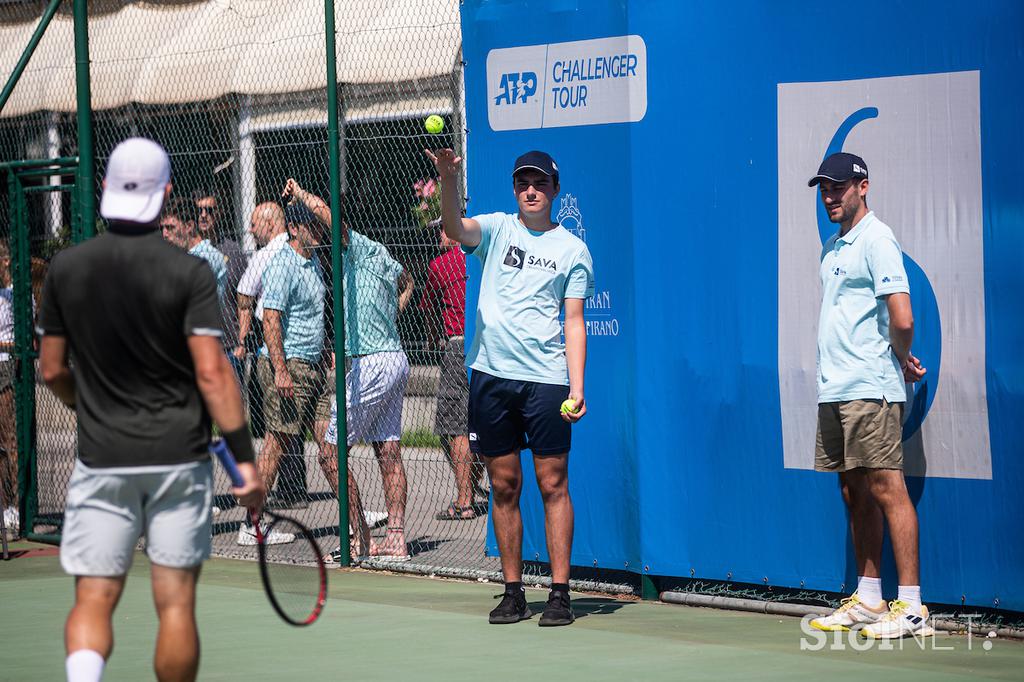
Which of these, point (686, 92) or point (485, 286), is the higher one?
point (686, 92)

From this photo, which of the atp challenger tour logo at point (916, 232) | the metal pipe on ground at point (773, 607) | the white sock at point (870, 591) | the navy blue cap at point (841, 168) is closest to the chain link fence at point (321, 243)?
the metal pipe on ground at point (773, 607)

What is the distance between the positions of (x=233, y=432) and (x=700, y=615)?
131 inches

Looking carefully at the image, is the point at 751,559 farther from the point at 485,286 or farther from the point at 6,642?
the point at 6,642

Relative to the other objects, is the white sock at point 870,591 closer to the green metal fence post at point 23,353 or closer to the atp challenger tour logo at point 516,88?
the atp challenger tour logo at point 516,88

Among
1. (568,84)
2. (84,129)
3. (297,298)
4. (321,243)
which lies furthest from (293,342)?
(568,84)

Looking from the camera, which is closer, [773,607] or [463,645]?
[463,645]

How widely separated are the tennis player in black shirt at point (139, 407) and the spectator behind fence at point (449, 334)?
4456 millimetres

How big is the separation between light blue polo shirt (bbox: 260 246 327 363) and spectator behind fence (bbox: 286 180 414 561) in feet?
1.22

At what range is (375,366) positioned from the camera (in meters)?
9.03

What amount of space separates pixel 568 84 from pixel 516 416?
1.82 m

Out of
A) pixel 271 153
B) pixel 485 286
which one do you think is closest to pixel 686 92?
pixel 485 286

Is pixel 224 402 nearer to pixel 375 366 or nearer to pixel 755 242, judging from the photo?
pixel 755 242

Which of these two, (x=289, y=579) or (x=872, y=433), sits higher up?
(x=872, y=433)

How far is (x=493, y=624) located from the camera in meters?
7.19
